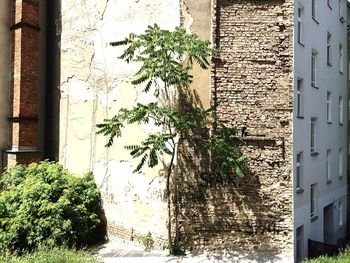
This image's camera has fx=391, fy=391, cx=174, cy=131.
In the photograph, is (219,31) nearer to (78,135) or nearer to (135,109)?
(135,109)

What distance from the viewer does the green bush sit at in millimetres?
11109

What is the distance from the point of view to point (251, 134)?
12.0 metres

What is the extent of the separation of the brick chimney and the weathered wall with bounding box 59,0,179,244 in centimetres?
101

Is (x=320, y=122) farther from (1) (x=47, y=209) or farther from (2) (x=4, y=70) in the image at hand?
(2) (x=4, y=70)

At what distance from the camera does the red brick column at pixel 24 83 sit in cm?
1377

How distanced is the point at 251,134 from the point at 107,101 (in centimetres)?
495

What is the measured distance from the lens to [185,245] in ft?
38.4

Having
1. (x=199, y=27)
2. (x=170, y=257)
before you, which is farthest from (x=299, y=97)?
(x=170, y=257)

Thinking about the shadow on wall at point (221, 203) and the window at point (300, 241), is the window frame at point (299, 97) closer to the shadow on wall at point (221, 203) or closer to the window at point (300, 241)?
the shadow on wall at point (221, 203)

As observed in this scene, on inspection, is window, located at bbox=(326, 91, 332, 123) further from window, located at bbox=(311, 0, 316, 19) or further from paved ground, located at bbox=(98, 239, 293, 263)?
paved ground, located at bbox=(98, 239, 293, 263)

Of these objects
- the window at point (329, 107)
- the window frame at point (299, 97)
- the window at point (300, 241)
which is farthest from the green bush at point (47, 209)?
the window at point (329, 107)

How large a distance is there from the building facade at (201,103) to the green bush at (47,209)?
72 cm

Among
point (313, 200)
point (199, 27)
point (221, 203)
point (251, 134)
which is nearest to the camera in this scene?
point (221, 203)

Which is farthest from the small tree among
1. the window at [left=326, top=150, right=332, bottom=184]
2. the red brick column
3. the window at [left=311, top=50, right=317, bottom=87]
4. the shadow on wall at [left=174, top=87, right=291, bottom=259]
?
the window at [left=326, top=150, right=332, bottom=184]
